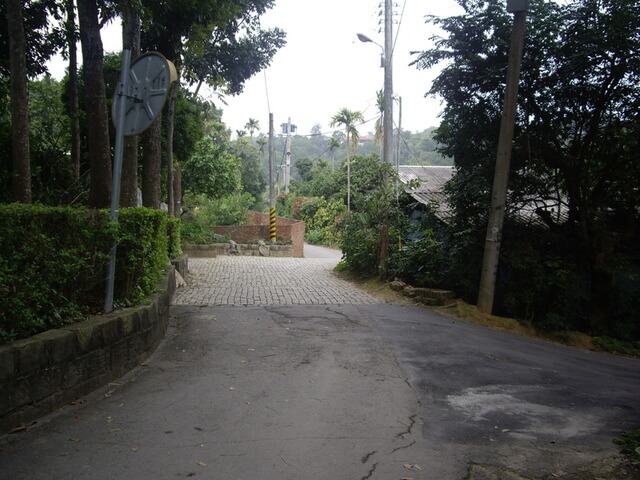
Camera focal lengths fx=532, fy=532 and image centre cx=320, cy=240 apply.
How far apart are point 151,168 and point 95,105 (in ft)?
15.0

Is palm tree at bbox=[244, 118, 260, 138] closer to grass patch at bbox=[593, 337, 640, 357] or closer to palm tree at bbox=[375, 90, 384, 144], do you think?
palm tree at bbox=[375, 90, 384, 144]

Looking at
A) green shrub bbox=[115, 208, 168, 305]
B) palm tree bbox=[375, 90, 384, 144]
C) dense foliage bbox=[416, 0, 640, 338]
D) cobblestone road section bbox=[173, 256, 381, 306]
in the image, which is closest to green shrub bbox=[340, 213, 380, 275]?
cobblestone road section bbox=[173, 256, 381, 306]

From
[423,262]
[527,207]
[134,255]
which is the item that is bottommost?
[423,262]

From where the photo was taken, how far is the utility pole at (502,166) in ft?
31.6

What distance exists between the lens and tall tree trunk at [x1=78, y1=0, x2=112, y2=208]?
28.2 feet

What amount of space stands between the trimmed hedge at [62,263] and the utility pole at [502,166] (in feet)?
22.2

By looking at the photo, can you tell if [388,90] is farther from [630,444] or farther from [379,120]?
[379,120]

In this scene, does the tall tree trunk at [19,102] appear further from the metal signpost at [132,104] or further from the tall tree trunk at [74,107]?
the tall tree trunk at [74,107]

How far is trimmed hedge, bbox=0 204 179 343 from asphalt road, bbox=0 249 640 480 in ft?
2.67

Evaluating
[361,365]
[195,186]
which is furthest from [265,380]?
[195,186]

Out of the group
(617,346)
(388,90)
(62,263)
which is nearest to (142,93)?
(62,263)

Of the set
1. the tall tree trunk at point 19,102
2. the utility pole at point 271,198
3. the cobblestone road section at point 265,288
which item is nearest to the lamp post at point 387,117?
the cobblestone road section at point 265,288

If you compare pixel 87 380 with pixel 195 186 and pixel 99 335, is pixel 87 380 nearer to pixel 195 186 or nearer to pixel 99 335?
pixel 99 335

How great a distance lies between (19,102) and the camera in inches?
318
